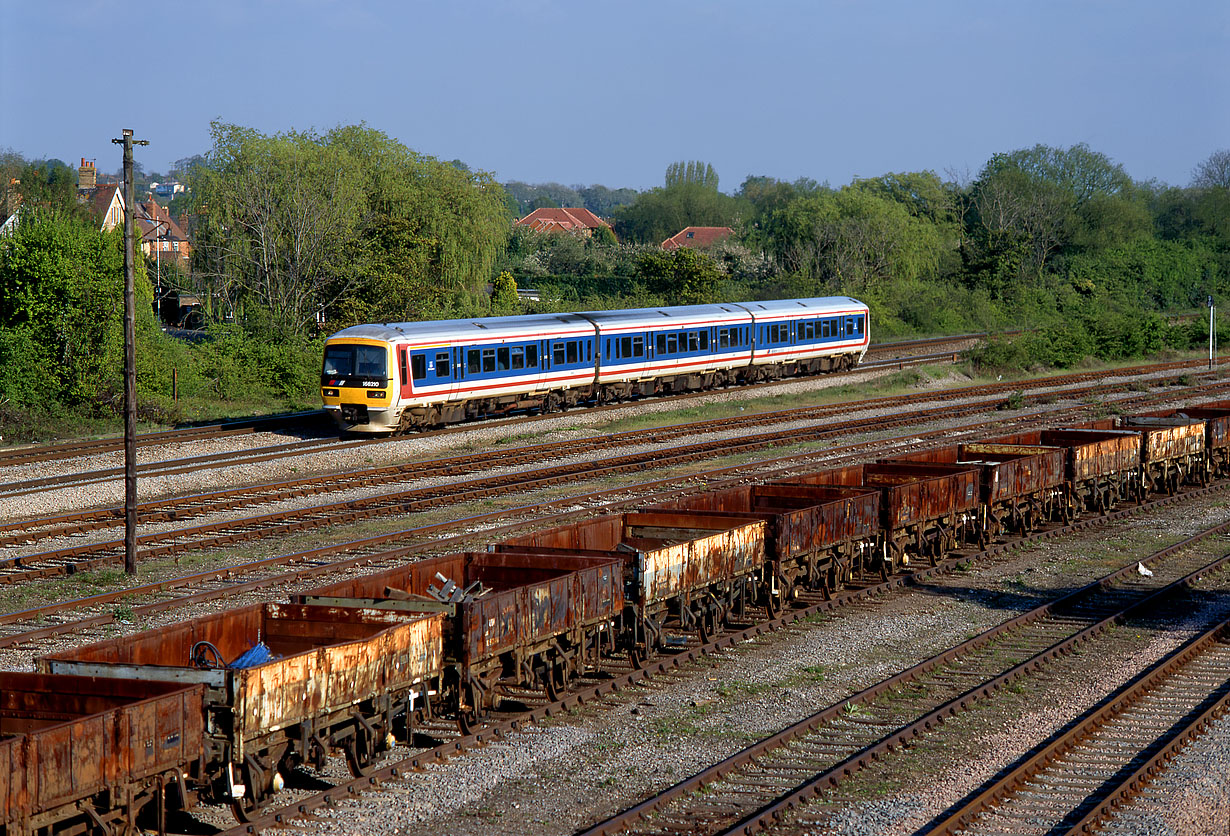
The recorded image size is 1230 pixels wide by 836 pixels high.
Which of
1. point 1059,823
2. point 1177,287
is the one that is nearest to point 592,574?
point 1059,823

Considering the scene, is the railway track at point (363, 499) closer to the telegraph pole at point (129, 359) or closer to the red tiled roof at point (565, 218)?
the telegraph pole at point (129, 359)

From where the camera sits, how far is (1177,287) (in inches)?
3565

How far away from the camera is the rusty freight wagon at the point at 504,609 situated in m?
12.2

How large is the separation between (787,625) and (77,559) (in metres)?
11.9

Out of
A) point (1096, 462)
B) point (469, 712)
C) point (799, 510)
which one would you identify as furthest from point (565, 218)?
point (469, 712)

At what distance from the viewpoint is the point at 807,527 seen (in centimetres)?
1745

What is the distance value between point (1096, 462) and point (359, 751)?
60.9 feet

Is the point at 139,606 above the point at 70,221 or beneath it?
beneath

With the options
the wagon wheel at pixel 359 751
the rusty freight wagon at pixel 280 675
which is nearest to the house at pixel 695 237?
the rusty freight wagon at pixel 280 675

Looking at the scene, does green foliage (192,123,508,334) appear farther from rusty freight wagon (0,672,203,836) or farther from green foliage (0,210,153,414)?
rusty freight wagon (0,672,203,836)

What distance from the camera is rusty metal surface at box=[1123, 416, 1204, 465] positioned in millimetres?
26906

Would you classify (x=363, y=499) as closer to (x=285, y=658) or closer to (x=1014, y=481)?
(x=1014, y=481)

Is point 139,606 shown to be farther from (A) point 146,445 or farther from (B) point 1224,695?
(A) point 146,445

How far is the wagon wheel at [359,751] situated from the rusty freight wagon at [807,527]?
291 inches
